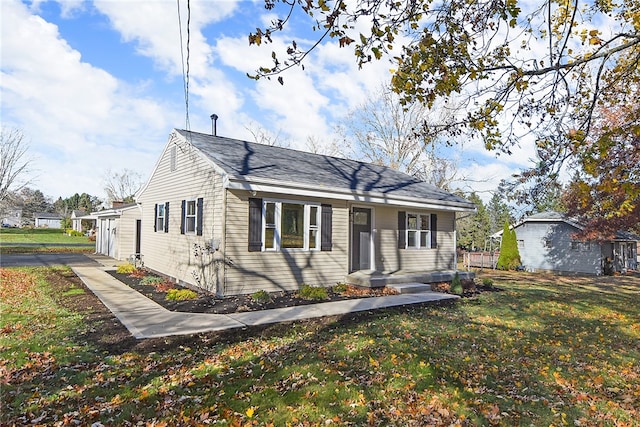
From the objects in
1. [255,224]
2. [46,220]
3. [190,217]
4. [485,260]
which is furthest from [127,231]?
[46,220]

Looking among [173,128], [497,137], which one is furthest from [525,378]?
[173,128]

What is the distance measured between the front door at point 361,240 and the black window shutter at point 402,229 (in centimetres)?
133

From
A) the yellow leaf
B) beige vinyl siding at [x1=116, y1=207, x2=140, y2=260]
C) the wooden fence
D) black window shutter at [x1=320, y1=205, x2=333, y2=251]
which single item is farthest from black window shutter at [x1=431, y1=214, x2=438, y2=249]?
beige vinyl siding at [x1=116, y1=207, x2=140, y2=260]

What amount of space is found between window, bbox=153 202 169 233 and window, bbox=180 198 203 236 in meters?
1.74

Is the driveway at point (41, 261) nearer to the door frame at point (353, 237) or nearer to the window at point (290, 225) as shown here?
the window at point (290, 225)

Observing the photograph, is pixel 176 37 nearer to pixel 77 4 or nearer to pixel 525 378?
pixel 77 4

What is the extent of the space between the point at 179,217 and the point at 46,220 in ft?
271

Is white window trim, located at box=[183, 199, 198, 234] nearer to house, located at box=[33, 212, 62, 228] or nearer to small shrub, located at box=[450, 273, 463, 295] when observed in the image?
small shrub, located at box=[450, 273, 463, 295]

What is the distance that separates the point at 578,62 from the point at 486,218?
149 feet

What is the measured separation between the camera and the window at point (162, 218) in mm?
13361

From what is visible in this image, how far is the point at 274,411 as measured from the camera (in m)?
3.66

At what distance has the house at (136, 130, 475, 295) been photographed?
9836mm

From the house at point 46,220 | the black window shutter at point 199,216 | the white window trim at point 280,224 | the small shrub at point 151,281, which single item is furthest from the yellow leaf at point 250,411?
the house at point 46,220

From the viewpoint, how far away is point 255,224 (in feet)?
32.7
